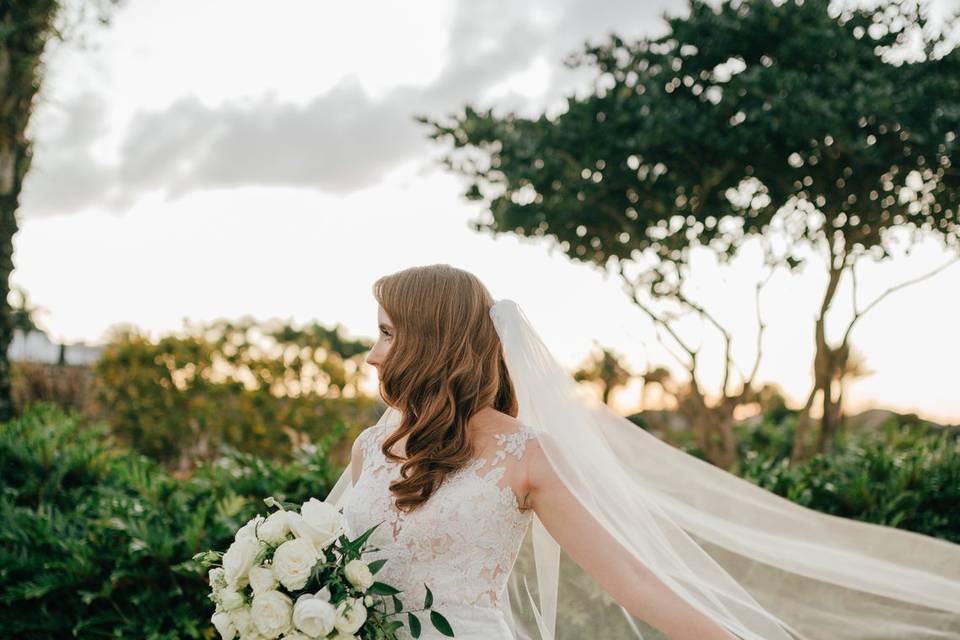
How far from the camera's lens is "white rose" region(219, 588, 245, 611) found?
7.23ft

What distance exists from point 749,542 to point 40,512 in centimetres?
395

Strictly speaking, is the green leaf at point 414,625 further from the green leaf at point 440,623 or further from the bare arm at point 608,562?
the bare arm at point 608,562

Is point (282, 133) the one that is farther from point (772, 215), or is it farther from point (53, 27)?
point (772, 215)

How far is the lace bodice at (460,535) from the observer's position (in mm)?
2422

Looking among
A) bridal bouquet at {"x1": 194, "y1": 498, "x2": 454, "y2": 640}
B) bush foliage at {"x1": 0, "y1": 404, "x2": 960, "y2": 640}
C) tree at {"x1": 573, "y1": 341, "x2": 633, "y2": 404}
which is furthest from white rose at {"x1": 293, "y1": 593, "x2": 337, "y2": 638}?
tree at {"x1": 573, "y1": 341, "x2": 633, "y2": 404}

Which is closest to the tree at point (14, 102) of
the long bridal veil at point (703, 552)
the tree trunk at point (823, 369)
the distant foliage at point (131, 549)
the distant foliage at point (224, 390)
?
the distant foliage at point (224, 390)

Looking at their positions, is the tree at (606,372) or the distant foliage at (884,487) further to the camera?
the tree at (606,372)

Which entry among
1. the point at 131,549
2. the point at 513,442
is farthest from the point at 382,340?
the point at 131,549

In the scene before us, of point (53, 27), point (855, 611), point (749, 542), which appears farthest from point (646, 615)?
point (53, 27)

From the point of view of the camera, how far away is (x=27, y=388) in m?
11.3

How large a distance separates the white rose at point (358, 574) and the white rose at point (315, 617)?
3.9 inches

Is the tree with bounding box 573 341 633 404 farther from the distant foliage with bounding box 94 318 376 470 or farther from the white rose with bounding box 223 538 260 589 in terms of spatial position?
the white rose with bounding box 223 538 260 589

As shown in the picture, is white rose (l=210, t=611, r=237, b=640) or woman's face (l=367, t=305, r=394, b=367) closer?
white rose (l=210, t=611, r=237, b=640)

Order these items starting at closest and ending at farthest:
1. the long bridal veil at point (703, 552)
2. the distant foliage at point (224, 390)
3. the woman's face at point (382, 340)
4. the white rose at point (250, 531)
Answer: the white rose at point (250, 531), the woman's face at point (382, 340), the long bridal veil at point (703, 552), the distant foliage at point (224, 390)
